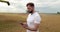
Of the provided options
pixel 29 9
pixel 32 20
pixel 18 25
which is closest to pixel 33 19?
pixel 32 20

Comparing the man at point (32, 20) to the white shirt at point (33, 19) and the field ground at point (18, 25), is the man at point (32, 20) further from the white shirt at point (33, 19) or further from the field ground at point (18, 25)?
the field ground at point (18, 25)

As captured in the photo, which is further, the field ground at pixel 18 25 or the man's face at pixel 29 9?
the field ground at pixel 18 25

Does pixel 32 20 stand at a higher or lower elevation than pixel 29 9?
lower

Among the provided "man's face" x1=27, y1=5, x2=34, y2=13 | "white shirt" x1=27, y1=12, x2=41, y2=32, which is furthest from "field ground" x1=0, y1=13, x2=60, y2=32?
"man's face" x1=27, y1=5, x2=34, y2=13

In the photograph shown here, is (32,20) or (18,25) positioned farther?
(18,25)

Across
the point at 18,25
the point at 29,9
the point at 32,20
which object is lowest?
the point at 18,25

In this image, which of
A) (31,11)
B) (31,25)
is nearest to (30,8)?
(31,11)

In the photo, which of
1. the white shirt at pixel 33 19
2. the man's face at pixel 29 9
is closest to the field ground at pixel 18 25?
the white shirt at pixel 33 19

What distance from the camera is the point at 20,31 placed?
11.3 meters

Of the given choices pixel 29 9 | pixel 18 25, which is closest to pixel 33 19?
pixel 29 9

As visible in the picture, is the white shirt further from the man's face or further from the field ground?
the field ground

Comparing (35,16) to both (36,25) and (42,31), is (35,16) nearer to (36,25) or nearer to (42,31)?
(36,25)

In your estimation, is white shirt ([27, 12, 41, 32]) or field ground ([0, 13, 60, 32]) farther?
field ground ([0, 13, 60, 32])

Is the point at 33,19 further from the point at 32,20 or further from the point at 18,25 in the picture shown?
the point at 18,25
